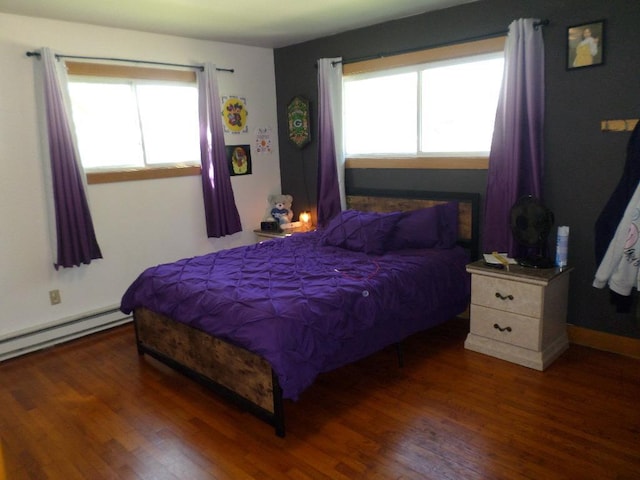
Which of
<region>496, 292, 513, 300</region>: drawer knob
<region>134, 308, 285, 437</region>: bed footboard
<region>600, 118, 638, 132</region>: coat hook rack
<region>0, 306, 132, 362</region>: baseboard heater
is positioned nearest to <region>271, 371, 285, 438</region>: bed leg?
<region>134, 308, 285, 437</region>: bed footboard

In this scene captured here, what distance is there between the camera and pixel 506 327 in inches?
119

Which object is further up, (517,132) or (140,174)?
(517,132)

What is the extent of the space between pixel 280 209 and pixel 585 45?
293 centimetres

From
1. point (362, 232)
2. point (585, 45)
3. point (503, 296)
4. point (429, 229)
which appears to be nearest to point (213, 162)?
point (362, 232)

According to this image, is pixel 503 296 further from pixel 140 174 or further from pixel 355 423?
pixel 140 174

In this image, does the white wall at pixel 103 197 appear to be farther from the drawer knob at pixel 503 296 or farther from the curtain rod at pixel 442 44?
the drawer knob at pixel 503 296

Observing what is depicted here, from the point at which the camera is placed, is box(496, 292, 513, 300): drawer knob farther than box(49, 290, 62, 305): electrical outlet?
No

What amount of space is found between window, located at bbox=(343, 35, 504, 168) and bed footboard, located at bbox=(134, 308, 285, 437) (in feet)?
7.25

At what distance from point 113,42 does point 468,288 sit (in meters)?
3.29

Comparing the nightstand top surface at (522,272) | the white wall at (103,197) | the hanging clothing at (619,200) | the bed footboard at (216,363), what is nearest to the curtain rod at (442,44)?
the hanging clothing at (619,200)

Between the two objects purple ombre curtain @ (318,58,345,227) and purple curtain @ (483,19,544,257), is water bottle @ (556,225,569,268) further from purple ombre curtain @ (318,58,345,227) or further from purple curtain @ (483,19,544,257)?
purple ombre curtain @ (318,58,345,227)

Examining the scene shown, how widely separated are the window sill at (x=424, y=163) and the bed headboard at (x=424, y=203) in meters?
0.20

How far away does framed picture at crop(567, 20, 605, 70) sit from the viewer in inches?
113

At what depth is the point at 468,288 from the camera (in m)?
3.47
